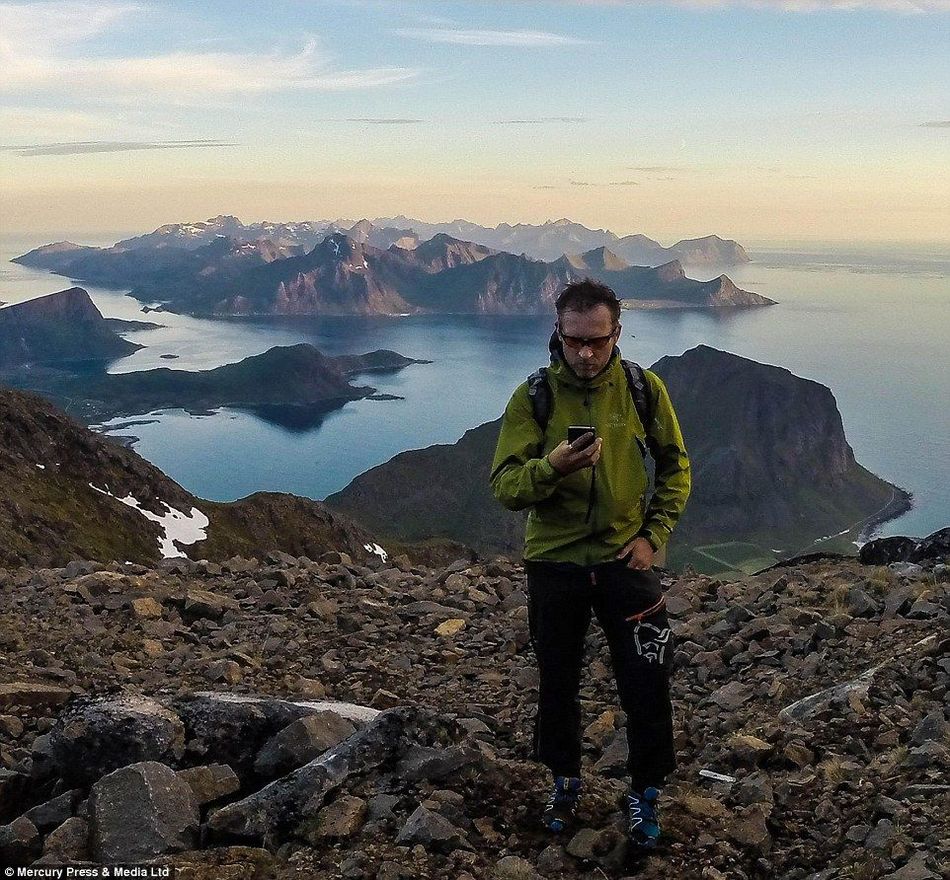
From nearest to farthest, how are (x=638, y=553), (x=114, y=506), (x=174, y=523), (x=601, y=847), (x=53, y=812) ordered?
(x=638, y=553)
(x=601, y=847)
(x=53, y=812)
(x=114, y=506)
(x=174, y=523)

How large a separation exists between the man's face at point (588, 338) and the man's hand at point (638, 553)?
1.03 meters

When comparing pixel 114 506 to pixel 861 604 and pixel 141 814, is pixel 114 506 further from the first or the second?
pixel 141 814

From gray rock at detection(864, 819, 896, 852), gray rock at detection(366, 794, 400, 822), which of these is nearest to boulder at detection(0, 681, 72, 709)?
gray rock at detection(366, 794, 400, 822)

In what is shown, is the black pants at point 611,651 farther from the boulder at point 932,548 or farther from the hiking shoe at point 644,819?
the boulder at point 932,548

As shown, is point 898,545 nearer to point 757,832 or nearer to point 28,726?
point 757,832

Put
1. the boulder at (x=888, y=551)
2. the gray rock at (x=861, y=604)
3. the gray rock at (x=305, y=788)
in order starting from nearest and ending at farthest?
1. the gray rock at (x=305, y=788)
2. the gray rock at (x=861, y=604)
3. the boulder at (x=888, y=551)

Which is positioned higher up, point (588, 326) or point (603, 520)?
point (588, 326)

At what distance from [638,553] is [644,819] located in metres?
1.65

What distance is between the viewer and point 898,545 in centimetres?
1459

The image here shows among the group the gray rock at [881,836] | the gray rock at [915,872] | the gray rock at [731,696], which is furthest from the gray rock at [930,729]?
the gray rock at [915,872]

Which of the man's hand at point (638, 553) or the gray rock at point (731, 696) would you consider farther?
the gray rock at point (731, 696)

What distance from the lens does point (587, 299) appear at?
533 centimetres

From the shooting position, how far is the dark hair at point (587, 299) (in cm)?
533

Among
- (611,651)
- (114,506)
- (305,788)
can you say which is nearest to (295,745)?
(305,788)
